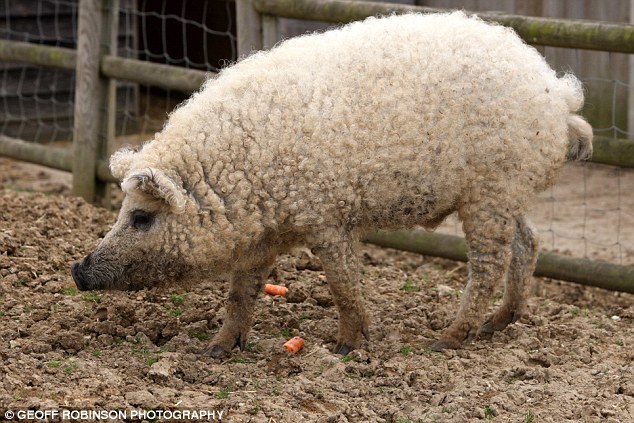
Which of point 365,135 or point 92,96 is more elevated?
point 92,96

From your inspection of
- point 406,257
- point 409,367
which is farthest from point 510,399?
point 406,257

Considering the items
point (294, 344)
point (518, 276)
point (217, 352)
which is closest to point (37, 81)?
point (217, 352)

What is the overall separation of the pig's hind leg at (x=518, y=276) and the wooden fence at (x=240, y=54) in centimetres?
Result: 79

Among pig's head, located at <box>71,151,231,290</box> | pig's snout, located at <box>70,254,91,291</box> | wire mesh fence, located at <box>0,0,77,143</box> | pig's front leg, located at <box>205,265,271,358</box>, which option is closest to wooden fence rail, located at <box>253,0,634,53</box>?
pig's front leg, located at <box>205,265,271,358</box>

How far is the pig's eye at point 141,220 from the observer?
4.74m

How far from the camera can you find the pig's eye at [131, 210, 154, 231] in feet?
15.6

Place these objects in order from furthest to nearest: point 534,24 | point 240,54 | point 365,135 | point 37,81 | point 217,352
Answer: point 37,81, point 240,54, point 534,24, point 217,352, point 365,135

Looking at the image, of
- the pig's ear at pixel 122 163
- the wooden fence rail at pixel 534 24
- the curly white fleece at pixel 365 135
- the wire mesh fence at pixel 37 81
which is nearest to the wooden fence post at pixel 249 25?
the wooden fence rail at pixel 534 24

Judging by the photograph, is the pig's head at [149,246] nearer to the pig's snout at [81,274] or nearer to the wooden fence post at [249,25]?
the pig's snout at [81,274]

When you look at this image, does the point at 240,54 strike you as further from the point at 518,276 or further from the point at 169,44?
the point at 169,44

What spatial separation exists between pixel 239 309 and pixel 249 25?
2.48 meters

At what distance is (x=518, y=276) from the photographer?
5523 mm

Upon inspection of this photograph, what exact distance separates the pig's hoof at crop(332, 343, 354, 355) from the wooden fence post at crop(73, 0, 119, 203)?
3.65 meters

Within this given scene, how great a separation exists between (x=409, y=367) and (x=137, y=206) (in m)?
1.38
